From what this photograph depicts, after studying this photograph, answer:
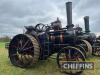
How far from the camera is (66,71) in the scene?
9.77 m

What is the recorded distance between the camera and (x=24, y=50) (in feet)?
34.5

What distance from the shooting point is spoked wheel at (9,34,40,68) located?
10062mm

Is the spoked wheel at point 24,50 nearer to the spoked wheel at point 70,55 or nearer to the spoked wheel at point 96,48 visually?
the spoked wheel at point 70,55

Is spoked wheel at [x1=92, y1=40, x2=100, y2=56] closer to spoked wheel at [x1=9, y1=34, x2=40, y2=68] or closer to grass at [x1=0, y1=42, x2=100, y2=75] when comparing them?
grass at [x1=0, y1=42, x2=100, y2=75]

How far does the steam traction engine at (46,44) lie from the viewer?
32.4 ft

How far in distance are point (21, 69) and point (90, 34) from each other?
21.2ft

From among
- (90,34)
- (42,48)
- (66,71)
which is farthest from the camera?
(90,34)

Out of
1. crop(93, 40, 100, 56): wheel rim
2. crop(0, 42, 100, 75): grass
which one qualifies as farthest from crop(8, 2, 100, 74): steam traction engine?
crop(93, 40, 100, 56): wheel rim

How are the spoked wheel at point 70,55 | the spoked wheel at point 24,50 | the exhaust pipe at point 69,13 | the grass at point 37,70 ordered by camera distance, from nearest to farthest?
1. the spoked wheel at point 70,55
2. the grass at point 37,70
3. the spoked wheel at point 24,50
4. the exhaust pipe at point 69,13

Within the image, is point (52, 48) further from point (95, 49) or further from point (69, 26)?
point (95, 49)

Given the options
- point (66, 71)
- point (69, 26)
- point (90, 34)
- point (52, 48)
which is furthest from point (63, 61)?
point (90, 34)

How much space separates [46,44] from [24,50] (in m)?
1.08

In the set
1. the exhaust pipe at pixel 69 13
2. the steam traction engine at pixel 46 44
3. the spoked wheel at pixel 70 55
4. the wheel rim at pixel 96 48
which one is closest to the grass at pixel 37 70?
the steam traction engine at pixel 46 44

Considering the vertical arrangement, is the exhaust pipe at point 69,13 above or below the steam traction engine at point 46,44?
above
